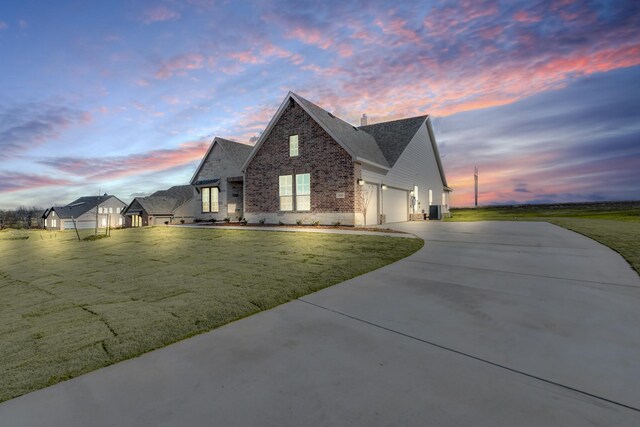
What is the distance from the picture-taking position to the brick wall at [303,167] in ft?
55.0

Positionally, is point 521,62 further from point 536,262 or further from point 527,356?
point 527,356

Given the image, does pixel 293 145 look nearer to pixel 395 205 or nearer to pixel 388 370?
pixel 395 205

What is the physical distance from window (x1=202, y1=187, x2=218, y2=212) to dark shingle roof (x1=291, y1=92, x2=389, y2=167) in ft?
38.3

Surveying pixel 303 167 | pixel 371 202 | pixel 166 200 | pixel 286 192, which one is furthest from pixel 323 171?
pixel 166 200

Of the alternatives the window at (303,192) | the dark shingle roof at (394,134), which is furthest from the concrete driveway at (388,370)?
the dark shingle roof at (394,134)

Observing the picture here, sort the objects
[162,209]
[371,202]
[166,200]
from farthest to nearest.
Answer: [166,200]
[162,209]
[371,202]

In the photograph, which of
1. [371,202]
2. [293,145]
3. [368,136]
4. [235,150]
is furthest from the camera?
[235,150]

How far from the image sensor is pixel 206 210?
2525cm

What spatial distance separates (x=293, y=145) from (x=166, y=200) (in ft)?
79.1

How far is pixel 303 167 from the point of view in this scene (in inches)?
715

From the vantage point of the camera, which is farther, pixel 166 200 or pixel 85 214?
pixel 85 214

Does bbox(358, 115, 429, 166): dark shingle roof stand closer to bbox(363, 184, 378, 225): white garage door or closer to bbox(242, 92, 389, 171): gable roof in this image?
bbox(242, 92, 389, 171): gable roof

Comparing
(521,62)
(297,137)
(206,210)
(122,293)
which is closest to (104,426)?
(122,293)

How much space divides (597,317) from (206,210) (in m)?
25.7
